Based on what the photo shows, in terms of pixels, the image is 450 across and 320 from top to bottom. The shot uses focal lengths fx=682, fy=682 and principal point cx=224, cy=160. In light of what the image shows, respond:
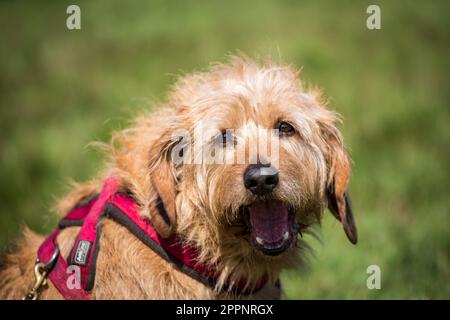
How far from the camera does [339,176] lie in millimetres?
3836

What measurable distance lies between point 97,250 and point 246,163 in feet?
3.03

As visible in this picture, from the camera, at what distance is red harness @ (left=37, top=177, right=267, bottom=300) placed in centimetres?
360

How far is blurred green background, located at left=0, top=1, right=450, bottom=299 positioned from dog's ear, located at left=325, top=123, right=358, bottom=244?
15.2 inches

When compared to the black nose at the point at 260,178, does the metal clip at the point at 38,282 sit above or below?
below

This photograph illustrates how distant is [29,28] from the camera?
11992mm

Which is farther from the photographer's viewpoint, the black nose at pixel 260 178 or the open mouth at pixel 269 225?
the open mouth at pixel 269 225

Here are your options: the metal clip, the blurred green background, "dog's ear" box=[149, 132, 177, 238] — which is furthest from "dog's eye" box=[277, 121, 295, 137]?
the metal clip

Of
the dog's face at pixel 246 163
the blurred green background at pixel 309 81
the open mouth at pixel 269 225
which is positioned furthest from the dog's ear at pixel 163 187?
the blurred green background at pixel 309 81

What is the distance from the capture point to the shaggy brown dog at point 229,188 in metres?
3.61

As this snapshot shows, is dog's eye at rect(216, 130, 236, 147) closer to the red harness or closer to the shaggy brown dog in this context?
the shaggy brown dog

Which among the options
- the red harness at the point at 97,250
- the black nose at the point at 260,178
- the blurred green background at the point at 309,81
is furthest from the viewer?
the blurred green background at the point at 309,81

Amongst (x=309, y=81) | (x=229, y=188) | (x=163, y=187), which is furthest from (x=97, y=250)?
(x=309, y=81)

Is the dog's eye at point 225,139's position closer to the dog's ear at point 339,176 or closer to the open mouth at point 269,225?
the open mouth at point 269,225

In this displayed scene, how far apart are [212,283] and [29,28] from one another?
938 cm
